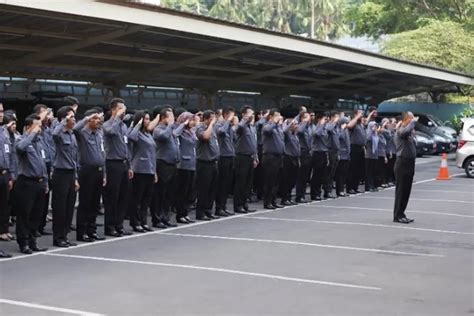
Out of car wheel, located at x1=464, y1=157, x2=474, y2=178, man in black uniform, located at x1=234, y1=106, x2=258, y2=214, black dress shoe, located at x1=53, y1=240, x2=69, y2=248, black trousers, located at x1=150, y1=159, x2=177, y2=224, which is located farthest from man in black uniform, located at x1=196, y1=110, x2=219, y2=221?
car wheel, located at x1=464, y1=157, x2=474, y2=178

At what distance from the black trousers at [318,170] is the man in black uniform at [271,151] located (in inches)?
68.8

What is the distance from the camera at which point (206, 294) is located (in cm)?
740

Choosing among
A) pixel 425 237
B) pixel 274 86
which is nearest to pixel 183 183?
pixel 425 237

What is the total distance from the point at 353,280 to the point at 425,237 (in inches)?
138

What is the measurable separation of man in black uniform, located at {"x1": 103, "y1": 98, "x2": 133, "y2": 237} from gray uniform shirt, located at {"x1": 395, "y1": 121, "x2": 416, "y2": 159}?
4.40 meters

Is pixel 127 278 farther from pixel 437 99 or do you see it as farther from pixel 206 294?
pixel 437 99

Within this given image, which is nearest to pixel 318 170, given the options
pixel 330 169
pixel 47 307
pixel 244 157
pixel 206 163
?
pixel 330 169

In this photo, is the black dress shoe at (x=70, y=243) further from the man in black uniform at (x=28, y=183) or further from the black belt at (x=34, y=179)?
the black belt at (x=34, y=179)

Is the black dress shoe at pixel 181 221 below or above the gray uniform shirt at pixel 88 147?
below

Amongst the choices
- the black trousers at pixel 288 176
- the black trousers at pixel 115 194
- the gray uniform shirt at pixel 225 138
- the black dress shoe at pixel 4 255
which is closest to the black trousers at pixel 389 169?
the black trousers at pixel 288 176

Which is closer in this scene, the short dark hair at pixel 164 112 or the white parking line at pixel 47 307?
the white parking line at pixel 47 307

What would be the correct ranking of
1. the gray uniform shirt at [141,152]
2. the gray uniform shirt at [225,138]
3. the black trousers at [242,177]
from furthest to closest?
the black trousers at [242,177] < the gray uniform shirt at [225,138] < the gray uniform shirt at [141,152]

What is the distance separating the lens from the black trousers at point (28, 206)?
9703 millimetres

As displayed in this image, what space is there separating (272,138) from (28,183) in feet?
19.2
